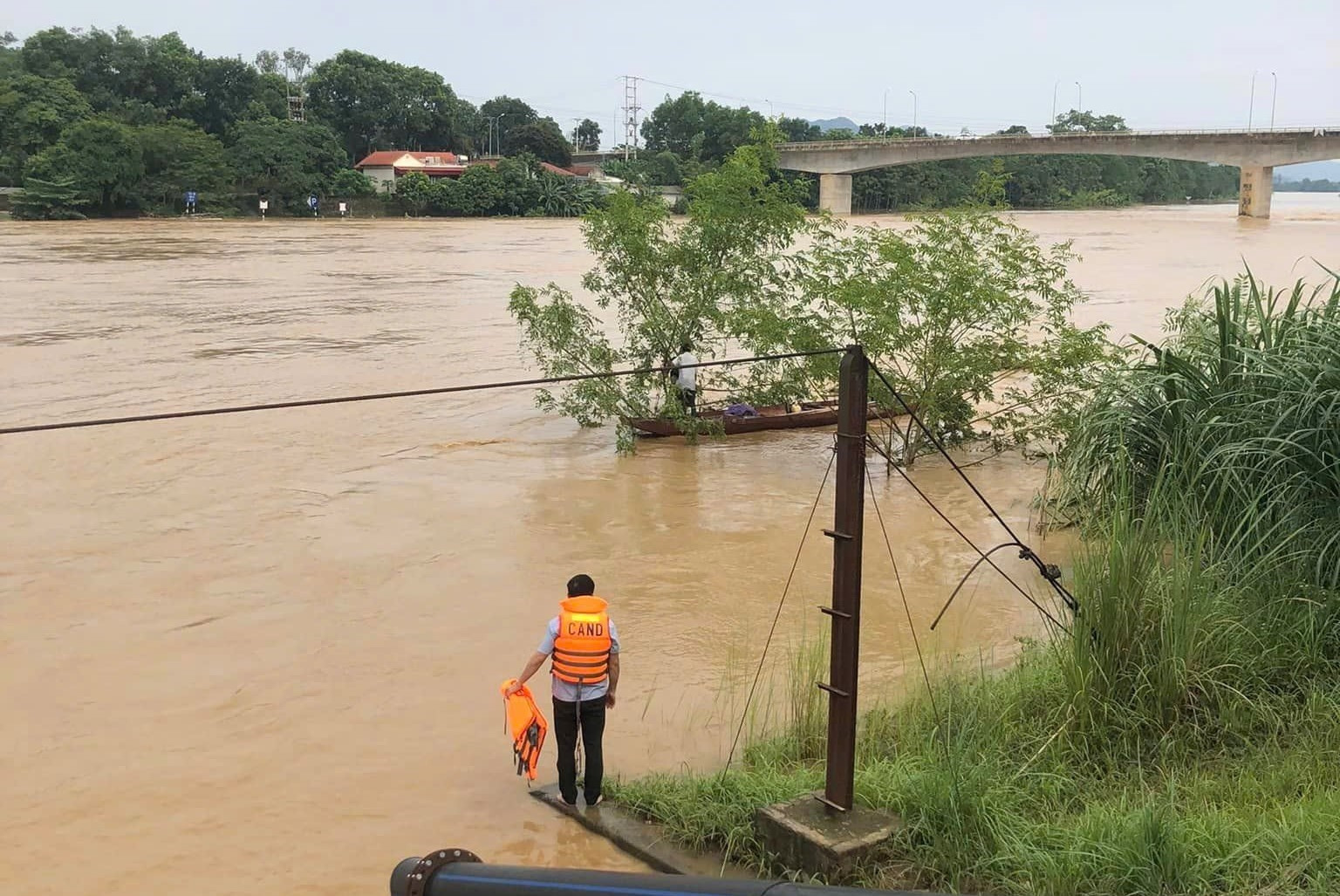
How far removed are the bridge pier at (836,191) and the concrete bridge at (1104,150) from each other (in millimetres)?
51

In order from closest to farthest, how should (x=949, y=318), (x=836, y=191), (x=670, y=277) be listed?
(x=949, y=318) → (x=670, y=277) → (x=836, y=191)

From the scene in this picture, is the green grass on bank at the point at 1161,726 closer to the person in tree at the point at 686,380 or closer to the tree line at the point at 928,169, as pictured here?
the person in tree at the point at 686,380

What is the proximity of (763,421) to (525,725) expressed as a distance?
11.2 meters

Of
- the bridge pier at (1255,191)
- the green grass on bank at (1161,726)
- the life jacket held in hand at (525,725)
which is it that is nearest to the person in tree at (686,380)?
the green grass on bank at (1161,726)

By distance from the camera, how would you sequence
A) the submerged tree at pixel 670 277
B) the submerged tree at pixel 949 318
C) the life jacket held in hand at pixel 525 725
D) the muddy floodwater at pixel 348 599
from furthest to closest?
the submerged tree at pixel 670 277, the submerged tree at pixel 949 318, the muddy floodwater at pixel 348 599, the life jacket held in hand at pixel 525 725

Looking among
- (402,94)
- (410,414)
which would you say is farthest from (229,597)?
(402,94)

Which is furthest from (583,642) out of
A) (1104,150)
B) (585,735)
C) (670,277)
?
(1104,150)

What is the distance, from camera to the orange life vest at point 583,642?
651 cm

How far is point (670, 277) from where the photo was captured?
56.5 ft

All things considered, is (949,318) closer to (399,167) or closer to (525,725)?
(525,725)

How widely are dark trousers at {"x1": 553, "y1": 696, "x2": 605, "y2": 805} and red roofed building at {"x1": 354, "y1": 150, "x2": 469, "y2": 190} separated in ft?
277

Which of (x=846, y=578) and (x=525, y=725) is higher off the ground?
(x=846, y=578)

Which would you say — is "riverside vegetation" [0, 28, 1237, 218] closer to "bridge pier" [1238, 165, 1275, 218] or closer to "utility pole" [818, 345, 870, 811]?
"bridge pier" [1238, 165, 1275, 218]

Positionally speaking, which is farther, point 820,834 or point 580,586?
point 580,586
